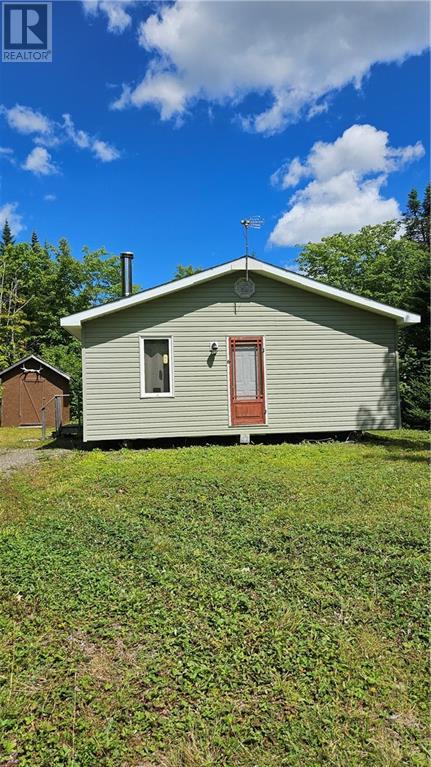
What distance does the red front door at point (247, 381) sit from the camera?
9.00 metres

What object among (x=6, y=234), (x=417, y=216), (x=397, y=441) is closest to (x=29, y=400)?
(x=397, y=441)

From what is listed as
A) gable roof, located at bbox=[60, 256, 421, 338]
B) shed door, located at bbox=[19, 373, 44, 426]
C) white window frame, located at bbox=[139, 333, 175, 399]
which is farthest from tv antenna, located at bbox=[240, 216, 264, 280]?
shed door, located at bbox=[19, 373, 44, 426]

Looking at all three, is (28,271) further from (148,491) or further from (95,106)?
(148,491)

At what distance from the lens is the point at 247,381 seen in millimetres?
9047

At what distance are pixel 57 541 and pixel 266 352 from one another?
20.7 ft

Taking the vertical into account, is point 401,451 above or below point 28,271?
below

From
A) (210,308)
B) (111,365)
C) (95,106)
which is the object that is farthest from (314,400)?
(95,106)

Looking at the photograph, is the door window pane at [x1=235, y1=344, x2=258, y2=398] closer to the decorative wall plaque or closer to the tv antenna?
the decorative wall plaque

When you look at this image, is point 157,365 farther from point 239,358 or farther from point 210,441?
point 210,441

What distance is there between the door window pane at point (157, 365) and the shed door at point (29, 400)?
1175 centimetres

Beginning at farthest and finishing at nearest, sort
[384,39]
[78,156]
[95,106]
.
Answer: [78,156] → [95,106] → [384,39]

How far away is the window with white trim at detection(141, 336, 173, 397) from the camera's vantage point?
28.7 feet

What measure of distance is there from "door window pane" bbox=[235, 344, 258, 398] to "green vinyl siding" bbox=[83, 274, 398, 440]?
0.28 meters

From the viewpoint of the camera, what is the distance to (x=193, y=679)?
2.03 m
